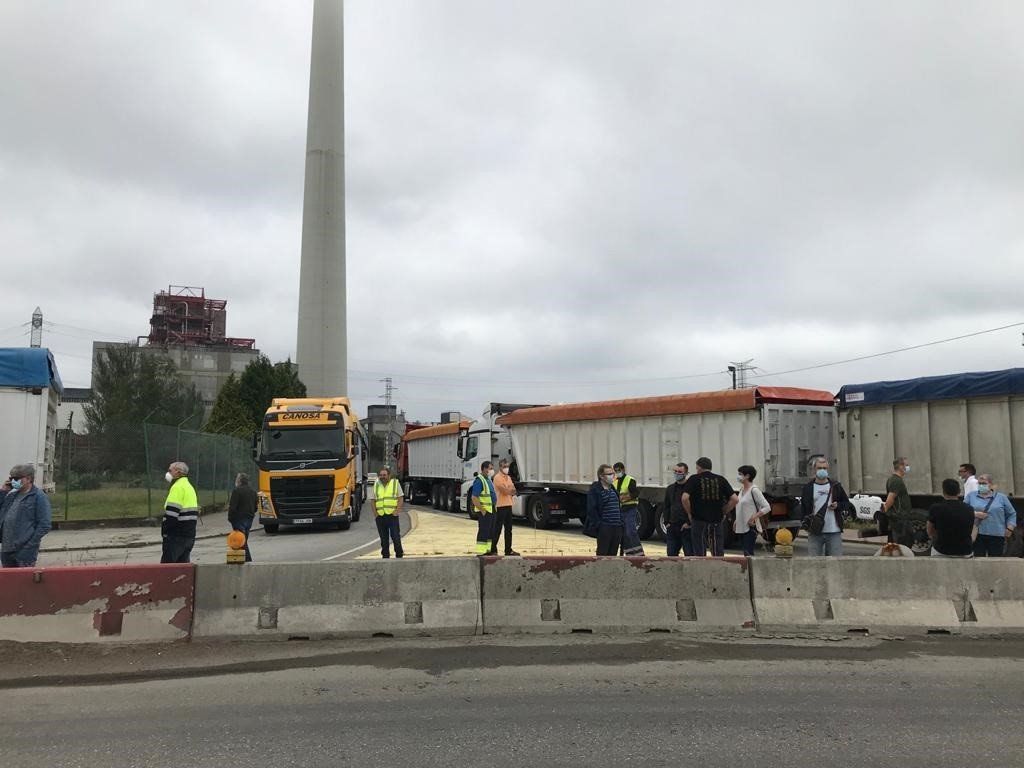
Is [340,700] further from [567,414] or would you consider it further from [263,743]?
[567,414]

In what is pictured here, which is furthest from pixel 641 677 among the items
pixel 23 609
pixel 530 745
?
pixel 23 609

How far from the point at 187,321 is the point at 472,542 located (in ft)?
270

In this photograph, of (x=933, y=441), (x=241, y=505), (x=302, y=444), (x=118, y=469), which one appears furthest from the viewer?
(x=118, y=469)

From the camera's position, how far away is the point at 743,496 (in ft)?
33.0

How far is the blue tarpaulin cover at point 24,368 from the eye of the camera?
61.9 ft

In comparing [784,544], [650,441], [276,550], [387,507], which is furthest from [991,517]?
[276,550]

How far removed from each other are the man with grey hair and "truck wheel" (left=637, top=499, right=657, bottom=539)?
41.6 feet

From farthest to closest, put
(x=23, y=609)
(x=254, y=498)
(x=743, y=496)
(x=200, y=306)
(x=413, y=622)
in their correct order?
(x=200, y=306), (x=254, y=498), (x=743, y=496), (x=413, y=622), (x=23, y=609)

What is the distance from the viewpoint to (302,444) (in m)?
20.2

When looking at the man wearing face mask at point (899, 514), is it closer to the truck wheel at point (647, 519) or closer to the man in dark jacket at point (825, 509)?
the man in dark jacket at point (825, 509)

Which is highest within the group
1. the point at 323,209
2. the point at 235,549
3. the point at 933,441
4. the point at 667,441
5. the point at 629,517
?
the point at 323,209

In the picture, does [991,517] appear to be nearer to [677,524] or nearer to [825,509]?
[825,509]

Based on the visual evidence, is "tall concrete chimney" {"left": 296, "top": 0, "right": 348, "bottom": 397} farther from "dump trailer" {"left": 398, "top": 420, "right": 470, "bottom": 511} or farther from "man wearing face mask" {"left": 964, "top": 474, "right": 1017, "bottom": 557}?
"man wearing face mask" {"left": 964, "top": 474, "right": 1017, "bottom": 557}

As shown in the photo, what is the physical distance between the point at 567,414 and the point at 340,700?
15.7m
